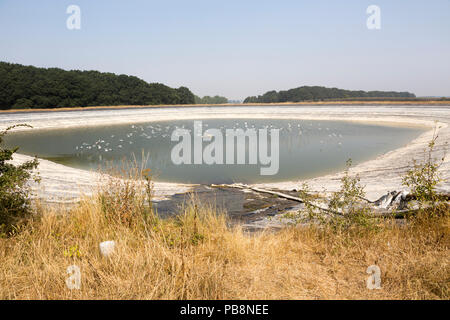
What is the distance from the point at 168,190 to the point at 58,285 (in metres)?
5.90

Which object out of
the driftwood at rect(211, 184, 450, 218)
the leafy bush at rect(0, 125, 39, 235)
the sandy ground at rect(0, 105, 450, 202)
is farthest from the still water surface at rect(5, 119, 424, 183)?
the driftwood at rect(211, 184, 450, 218)

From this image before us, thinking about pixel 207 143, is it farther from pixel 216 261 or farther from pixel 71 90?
pixel 71 90

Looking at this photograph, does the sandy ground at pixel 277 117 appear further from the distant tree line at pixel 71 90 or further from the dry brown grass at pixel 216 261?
the distant tree line at pixel 71 90

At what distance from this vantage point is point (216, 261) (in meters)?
4.42

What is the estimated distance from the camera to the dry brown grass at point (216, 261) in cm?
372

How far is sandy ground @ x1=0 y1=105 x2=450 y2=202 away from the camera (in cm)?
935

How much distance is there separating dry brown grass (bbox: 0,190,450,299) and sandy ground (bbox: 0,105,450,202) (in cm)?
174

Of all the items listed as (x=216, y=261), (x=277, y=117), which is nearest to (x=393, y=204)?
(x=216, y=261)

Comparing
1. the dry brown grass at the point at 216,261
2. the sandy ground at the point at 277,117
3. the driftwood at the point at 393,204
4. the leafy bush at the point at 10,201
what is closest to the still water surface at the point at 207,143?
the sandy ground at the point at 277,117

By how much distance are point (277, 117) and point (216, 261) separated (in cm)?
4237

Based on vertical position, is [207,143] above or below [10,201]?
above

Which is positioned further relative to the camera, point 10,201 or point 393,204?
point 393,204

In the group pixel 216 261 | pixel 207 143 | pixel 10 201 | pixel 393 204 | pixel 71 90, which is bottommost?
pixel 216 261
